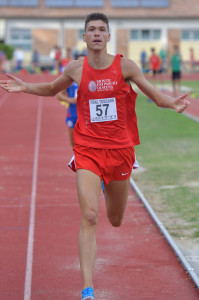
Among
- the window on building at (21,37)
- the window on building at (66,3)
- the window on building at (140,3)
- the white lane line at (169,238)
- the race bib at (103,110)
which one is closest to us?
the race bib at (103,110)

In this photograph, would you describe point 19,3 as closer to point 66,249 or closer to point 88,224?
point 66,249

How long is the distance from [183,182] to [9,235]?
3.84 metres

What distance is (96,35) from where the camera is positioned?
504 centimetres

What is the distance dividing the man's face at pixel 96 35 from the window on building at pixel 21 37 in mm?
49856

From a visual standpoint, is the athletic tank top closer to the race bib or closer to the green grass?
the race bib

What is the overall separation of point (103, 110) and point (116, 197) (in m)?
A: 0.78

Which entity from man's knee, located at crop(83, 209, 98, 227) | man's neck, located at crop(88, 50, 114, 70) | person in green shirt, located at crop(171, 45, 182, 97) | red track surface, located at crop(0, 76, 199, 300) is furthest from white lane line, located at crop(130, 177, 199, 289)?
person in green shirt, located at crop(171, 45, 182, 97)

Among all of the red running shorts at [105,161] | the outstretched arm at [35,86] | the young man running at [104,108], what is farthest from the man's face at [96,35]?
the red running shorts at [105,161]

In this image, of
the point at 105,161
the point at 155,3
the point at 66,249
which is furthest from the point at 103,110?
the point at 155,3

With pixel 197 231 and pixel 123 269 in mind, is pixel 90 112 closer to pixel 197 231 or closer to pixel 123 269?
pixel 123 269

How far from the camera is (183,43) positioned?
55.9 metres

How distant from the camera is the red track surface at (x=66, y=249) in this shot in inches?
211

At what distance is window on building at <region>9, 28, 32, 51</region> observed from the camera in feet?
177

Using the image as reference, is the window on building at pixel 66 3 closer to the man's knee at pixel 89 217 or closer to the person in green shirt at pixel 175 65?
the person in green shirt at pixel 175 65
